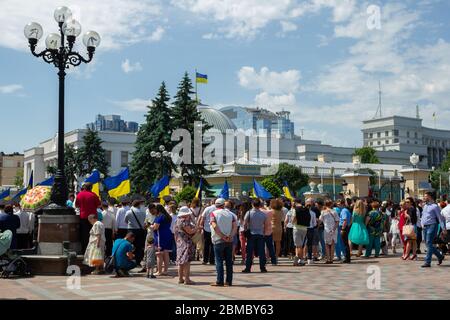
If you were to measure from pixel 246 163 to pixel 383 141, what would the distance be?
7362 centimetres

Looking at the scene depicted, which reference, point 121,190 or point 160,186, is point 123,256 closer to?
point 121,190

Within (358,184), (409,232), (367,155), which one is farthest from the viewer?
(367,155)

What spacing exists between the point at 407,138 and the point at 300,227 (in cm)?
12644

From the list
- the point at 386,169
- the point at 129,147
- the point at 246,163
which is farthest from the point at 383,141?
the point at 246,163

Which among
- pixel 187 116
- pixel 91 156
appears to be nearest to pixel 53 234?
pixel 187 116

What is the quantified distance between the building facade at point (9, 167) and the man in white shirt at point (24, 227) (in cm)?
13379

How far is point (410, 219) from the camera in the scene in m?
16.7

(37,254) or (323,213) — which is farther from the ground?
(323,213)

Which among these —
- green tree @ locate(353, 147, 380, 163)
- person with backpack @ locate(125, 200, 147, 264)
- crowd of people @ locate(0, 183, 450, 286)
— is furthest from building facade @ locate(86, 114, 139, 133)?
person with backpack @ locate(125, 200, 147, 264)

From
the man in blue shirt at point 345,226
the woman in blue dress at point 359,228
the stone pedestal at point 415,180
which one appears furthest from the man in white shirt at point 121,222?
the stone pedestal at point 415,180

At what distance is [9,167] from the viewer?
479 ft

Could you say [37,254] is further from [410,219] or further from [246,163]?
[246,163]

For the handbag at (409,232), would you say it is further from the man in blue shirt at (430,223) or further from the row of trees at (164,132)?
the row of trees at (164,132)
